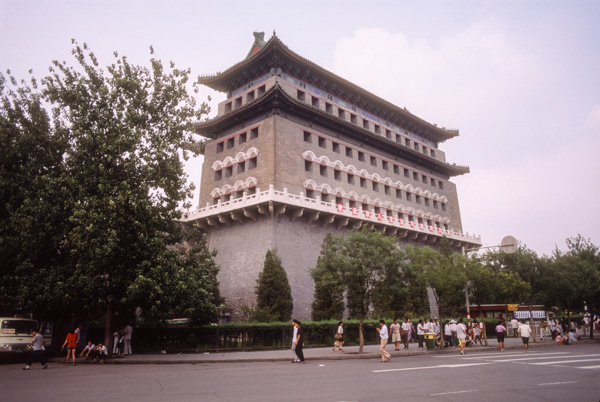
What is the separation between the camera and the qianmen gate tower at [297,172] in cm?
3294

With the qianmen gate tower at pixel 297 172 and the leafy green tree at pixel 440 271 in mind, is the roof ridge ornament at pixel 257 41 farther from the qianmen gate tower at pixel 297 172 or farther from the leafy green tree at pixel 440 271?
the leafy green tree at pixel 440 271

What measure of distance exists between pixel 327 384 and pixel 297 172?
85.7 ft

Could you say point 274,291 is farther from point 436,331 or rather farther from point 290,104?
point 290,104

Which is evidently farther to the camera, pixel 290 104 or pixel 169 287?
pixel 290 104

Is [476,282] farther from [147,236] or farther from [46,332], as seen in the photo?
[46,332]

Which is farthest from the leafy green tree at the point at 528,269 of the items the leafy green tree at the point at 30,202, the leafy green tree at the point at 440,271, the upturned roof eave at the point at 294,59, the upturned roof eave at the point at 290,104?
the leafy green tree at the point at 30,202

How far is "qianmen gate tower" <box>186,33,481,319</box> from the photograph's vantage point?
3294 cm

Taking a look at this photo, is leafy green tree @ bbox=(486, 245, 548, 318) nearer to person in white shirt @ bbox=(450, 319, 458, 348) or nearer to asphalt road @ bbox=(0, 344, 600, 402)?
person in white shirt @ bbox=(450, 319, 458, 348)

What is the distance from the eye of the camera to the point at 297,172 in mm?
35594

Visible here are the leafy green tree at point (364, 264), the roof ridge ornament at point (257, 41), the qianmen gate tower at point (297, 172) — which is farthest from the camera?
the roof ridge ornament at point (257, 41)

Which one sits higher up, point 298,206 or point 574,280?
point 298,206

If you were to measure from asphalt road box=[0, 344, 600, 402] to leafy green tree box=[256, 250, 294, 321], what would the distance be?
1408 centimetres

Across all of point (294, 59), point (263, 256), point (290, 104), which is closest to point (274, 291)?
point (263, 256)

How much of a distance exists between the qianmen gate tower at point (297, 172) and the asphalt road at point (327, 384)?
18.7 meters
